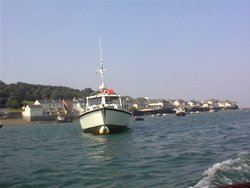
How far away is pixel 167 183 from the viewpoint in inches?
423

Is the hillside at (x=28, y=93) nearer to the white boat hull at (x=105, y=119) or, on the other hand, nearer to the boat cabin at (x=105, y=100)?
the boat cabin at (x=105, y=100)

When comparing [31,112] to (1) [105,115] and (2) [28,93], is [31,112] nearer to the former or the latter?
(2) [28,93]

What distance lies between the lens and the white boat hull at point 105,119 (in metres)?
32.3

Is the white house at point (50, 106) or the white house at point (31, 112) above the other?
the white house at point (50, 106)

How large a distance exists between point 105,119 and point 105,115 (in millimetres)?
355

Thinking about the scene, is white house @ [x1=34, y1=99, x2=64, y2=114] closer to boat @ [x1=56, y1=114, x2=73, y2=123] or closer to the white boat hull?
boat @ [x1=56, y1=114, x2=73, y2=123]

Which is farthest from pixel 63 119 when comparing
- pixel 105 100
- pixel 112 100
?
pixel 105 100

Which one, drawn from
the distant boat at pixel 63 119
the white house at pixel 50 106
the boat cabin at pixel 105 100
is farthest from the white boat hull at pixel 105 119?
the white house at pixel 50 106

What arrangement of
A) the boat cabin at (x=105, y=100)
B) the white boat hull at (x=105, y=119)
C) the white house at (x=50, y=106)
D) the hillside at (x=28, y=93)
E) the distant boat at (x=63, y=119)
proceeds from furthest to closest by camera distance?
the hillside at (x=28, y=93) → the white house at (x=50, y=106) → the distant boat at (x=63, y=119) → the boat cabin at (x=105, y=100) → the white boat hull at (x=105, y=119)

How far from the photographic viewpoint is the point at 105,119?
32.2 metres

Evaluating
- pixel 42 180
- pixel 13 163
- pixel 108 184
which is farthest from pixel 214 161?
pixel 13 163

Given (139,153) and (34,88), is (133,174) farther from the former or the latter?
(34,88)

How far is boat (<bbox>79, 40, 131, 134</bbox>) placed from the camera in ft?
107

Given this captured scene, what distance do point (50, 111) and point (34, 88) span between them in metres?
36.7
